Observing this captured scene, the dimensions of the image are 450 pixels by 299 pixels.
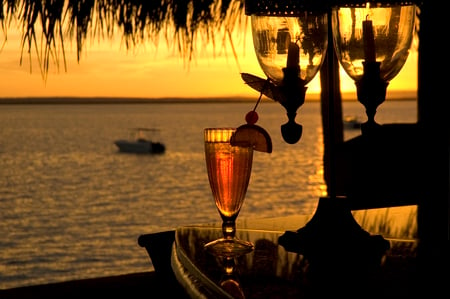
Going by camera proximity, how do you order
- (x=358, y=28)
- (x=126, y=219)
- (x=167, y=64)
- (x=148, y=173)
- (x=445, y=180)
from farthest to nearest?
(x=167, y=64), (x=148, y=173), (x=126, y=219), (x=445, y=180), (x=358, y=28)

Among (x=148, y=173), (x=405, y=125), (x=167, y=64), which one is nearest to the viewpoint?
(x=405, y=125)

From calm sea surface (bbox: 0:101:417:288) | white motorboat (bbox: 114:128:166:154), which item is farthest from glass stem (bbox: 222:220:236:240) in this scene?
white motorboat (bbox: 114:128:166:154)

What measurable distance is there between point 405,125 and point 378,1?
2.02 metres

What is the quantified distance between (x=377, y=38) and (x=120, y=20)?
1.98 m

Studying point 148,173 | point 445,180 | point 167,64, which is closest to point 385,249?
point 445,180

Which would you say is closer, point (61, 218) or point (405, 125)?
point (405, 125)

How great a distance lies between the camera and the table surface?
95cm

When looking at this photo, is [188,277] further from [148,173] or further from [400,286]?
[148,173]

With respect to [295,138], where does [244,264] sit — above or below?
below

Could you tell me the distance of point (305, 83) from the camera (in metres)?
1.08

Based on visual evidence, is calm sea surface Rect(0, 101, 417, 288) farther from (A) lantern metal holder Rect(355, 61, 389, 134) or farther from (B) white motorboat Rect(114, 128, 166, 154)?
(A) lantern metal holder Rect(355, 61, 389, 134)

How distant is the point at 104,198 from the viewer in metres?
19.6

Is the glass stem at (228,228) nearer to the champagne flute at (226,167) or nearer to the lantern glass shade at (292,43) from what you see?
the champagne flute at (226,167)

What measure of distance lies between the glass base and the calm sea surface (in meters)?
10.1
